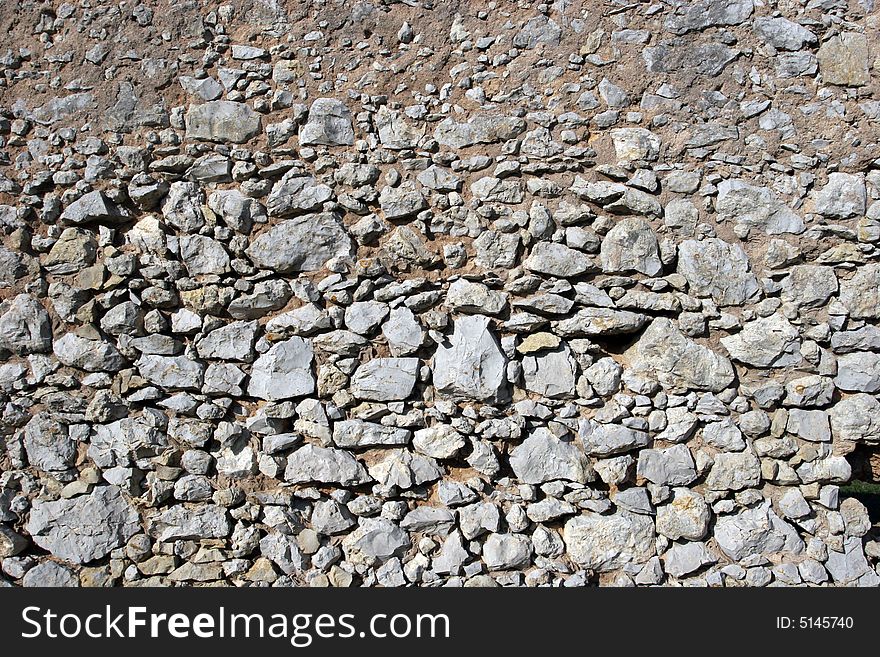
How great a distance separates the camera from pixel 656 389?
2795 mm

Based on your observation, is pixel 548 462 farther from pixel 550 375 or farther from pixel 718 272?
pixel 718 272

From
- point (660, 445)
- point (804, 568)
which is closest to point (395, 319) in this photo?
point (660, 445)

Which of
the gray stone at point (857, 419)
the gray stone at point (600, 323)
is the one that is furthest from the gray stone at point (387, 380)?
the gray stone at point (857, 419)

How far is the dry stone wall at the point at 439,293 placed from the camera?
272cm

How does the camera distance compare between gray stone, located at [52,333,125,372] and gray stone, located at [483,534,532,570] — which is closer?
gray stone, located at [483,534,532,570]

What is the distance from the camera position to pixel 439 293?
285cm

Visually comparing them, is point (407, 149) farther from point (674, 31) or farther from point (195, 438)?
point (195, 438)

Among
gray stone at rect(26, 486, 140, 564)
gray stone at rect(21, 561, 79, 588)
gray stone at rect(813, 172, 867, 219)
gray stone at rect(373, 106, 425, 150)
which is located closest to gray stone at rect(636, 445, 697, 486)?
gray stone at rect(813, 172, 867, 219)

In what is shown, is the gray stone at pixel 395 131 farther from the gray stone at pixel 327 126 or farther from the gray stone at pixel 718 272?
the gray stone at pixel 718 272

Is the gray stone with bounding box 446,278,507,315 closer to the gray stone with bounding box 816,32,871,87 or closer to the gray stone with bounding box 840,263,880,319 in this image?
the gray stone with bounding box 840,263,880,319

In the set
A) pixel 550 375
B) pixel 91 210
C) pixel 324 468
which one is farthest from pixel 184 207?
pixel 550 375

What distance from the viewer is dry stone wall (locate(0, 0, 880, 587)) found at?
2.72 metres

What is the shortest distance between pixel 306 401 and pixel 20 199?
1491 mm

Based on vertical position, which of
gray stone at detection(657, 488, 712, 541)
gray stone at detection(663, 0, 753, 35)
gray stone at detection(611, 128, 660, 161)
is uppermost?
gray stone at detection(663, 0, 753, 35)
